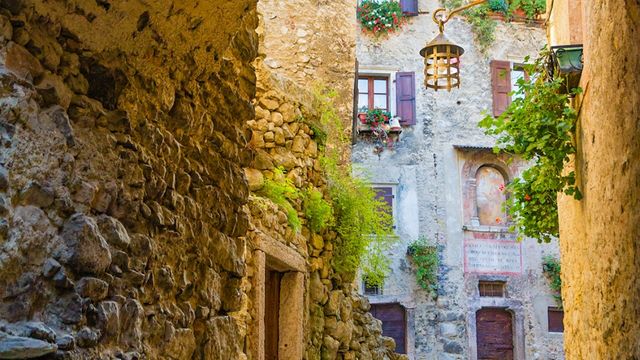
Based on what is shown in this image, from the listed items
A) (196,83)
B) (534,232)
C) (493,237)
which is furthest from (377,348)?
(493,237)

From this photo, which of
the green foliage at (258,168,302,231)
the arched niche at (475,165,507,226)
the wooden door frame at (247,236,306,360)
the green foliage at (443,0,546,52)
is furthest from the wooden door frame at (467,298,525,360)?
the green foliage at (258,168,302,231)

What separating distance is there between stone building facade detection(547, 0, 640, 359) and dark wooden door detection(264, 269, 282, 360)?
231cm

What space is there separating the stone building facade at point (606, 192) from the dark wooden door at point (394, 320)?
11.7 m

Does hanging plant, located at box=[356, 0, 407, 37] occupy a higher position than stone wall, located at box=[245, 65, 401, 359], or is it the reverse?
hanging plant, located at box=[356, 0, 407, 37]

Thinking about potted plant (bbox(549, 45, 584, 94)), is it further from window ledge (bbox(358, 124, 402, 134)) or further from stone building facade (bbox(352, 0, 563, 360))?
window ledge (bbox(358, 124, 402, 134))

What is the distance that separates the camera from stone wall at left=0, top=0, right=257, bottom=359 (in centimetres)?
194

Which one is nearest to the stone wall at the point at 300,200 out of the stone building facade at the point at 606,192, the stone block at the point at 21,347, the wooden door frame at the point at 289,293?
the wooden door frame at the point at 289,293

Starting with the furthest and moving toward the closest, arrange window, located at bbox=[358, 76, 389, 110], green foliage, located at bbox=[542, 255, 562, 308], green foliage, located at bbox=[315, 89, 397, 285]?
window, located at bbox=[358, 76, 389, 110] < green foliage, located at bbox=[542, 255, 562, 308] < green foliage, located at bbox=[315, 89, 397, 285]

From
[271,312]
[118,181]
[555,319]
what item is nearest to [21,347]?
[118,181]

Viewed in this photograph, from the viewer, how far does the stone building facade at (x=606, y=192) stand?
12.2 feet

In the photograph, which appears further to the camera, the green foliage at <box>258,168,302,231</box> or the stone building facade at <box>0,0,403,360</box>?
the green foliage at <box>258,168,302,231</box>

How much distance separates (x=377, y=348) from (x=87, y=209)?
7450 mm

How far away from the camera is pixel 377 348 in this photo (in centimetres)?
933

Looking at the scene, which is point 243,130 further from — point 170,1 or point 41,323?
point 41,323
